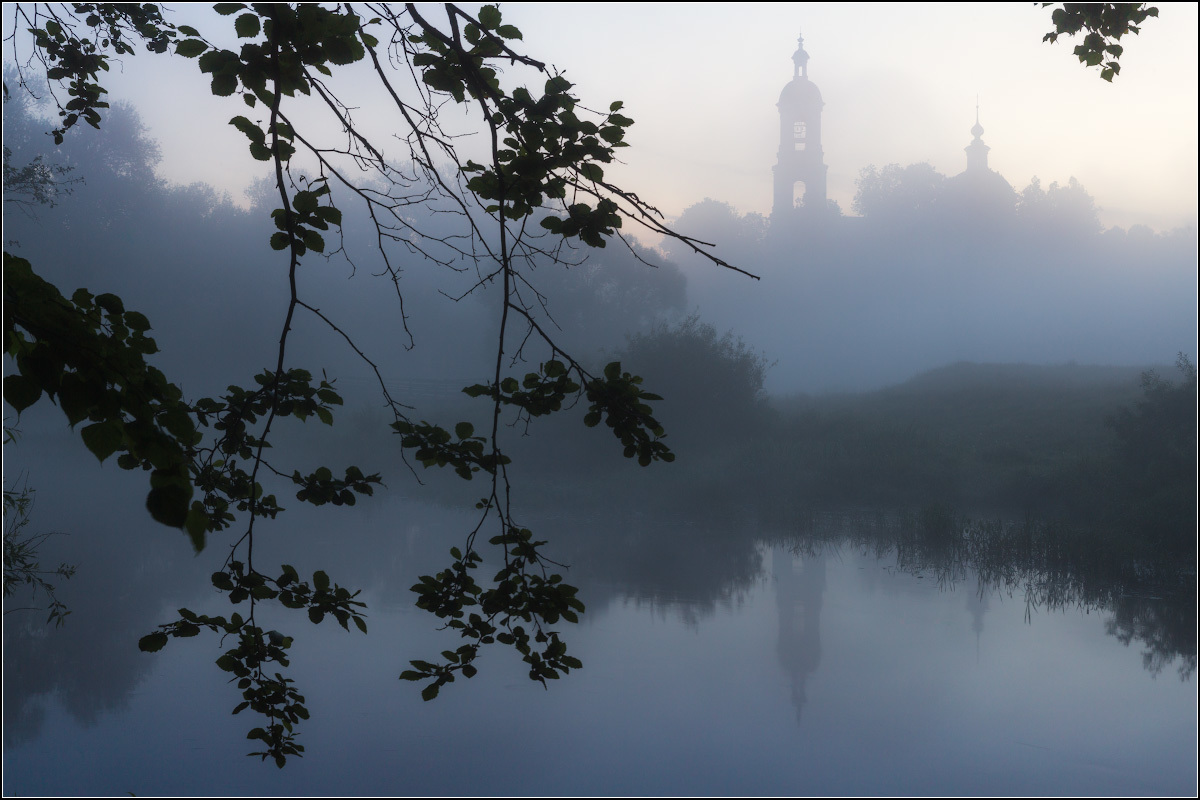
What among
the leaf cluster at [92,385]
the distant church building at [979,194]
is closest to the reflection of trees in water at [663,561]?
the leaf cluster at [92,385]

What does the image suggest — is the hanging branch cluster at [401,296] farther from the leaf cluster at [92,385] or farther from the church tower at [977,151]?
the church tower at [977,151]

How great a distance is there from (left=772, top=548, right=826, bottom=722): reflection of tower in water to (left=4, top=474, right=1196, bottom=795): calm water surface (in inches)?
1.7

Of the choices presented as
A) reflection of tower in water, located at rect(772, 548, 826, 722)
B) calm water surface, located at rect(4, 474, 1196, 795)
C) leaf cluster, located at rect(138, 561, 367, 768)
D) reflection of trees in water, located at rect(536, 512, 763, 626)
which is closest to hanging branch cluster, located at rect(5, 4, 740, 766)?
leaf cluster, located at rect(138, 561, 367, 768)

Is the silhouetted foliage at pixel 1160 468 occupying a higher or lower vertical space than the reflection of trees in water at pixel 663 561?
higher

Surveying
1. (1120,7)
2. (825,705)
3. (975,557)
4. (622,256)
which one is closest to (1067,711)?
(825,705)

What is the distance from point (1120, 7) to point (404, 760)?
8.29 m

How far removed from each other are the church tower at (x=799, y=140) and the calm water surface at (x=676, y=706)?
44710 mm

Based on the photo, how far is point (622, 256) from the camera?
3195 cm

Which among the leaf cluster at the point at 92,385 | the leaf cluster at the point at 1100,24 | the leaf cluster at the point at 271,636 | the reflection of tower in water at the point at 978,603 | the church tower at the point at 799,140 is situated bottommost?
the reflection of tower in water at the point at 978,603

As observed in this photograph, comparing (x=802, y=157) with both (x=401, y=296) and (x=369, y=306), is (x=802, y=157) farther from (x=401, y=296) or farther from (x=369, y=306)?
(x=401, y=296)

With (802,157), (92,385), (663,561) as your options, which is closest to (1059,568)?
(663,561)

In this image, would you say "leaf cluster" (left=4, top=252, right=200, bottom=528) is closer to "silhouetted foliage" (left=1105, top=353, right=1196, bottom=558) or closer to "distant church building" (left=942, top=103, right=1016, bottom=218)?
"silhouetted foliage" (left=1105, top=353, right=1196, bottom=558)

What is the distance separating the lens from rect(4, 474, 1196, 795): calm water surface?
7586mm

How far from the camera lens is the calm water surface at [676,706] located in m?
7.59
